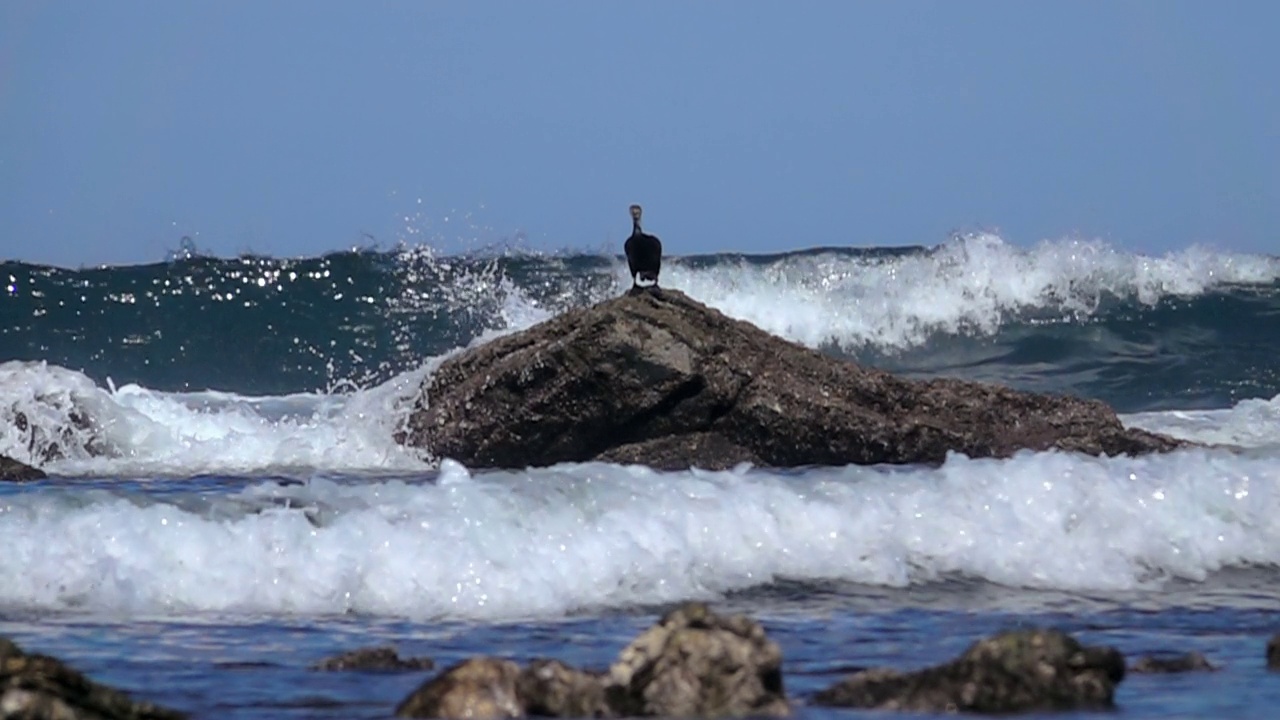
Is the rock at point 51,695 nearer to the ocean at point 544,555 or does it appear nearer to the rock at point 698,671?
the ocean at point 544,555

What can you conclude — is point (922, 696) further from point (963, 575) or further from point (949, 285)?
point (949, 285)

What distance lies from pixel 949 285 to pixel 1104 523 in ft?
53.4

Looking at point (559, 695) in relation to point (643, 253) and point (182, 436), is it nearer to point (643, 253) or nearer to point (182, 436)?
point (643, 253)

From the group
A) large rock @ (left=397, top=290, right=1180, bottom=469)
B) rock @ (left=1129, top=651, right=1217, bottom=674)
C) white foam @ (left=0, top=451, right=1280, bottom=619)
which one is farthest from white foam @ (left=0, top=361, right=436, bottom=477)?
rock @ (left=1129, top=651, right=1217, bottom=674)

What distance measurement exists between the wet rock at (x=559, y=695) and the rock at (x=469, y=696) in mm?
28

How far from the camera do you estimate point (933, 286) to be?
2445 cm

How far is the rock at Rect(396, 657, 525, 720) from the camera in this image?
455 cm

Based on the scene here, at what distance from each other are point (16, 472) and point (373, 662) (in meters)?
5.60

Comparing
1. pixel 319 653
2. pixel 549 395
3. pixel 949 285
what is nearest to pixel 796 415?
pixel 549 395

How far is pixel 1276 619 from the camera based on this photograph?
22.2 feet

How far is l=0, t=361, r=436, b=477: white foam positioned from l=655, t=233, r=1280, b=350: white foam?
435 inches

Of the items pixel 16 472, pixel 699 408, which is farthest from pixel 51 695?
pixel 699 408

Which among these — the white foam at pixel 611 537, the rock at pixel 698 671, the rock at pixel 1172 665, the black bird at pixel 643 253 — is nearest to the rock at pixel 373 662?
the rock at pixel 698 671

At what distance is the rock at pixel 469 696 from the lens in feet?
14.9
